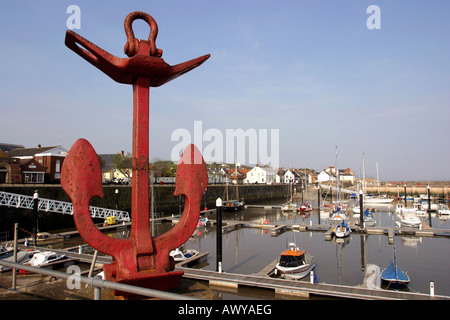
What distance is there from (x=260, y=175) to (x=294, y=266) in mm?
75705

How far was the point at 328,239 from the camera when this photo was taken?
25.5 metres

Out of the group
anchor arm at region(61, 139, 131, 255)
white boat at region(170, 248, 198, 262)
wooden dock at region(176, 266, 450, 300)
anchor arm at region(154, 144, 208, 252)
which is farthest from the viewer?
white boat at region(170, 248, 198, 262)

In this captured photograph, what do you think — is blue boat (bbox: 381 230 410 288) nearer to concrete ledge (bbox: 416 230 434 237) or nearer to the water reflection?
the water reflection

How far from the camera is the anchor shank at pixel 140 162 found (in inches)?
227

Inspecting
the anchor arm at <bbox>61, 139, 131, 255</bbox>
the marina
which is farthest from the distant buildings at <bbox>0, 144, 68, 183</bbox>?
the anchor arm at <bbox>61, 139, 131, 255</bbox>

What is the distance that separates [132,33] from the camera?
594 centimetres

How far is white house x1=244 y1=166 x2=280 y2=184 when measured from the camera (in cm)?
9075

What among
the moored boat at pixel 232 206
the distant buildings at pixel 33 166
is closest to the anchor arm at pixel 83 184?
the distant buildings at pixel 33 166

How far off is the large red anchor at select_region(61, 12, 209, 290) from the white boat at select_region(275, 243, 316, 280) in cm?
1072

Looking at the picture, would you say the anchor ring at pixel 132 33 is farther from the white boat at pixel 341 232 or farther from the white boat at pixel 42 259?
the white boat at pixel 341 232

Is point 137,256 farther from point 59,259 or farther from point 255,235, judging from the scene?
point 255,235

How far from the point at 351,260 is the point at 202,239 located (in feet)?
37.7
